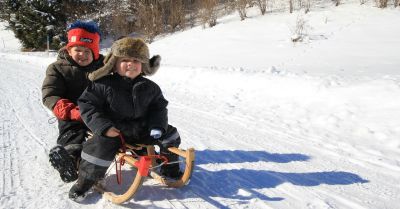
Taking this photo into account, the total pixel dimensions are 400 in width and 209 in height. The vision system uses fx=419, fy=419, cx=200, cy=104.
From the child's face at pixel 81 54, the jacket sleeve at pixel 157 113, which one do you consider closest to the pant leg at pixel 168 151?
the jacket sleeve at pixel 157 113

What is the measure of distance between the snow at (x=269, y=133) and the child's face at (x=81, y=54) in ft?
3.22

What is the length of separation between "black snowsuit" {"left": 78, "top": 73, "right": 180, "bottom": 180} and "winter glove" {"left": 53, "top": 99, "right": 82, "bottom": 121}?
0.88 feet

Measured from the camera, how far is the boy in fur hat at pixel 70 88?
331 cm

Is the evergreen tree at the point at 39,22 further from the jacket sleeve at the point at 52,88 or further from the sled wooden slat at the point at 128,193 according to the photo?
the sled wooden slat at the point at 128,193

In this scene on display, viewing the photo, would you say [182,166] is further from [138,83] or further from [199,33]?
[199,33]

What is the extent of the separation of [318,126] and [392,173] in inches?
60.6

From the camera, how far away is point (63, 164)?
3275 millimetres

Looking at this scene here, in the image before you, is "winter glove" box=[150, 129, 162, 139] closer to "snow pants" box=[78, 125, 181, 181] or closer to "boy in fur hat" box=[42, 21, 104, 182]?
"snow pants" box=[78, 125, 181, 181]

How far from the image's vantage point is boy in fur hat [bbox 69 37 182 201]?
117 inches

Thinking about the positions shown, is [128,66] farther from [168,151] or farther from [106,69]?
[168,151]

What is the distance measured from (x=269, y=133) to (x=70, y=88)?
2297 millimetres

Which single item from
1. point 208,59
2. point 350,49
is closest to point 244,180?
point 350,49

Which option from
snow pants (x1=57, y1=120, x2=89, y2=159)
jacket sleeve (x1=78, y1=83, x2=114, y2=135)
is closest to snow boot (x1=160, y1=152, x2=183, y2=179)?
jacket sleeve (x1=78, y1=83, x2=114, y2=135)

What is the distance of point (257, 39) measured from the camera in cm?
1338
